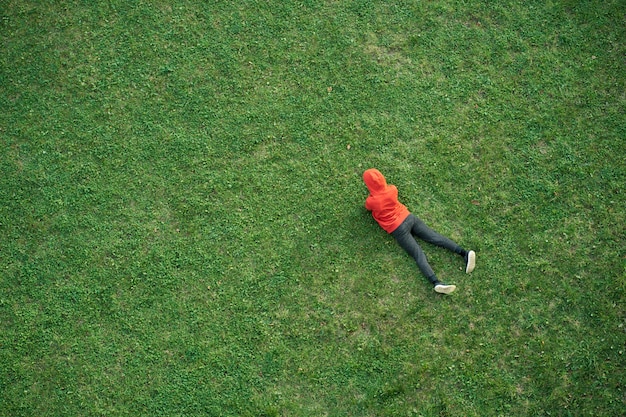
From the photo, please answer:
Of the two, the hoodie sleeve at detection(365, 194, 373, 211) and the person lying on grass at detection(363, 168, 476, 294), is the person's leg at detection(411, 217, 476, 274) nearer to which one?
the person lying on grass at detection(363, 168, 476, 294)

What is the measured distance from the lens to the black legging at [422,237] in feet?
25.2

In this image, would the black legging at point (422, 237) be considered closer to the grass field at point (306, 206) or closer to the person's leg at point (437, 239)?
the person's leg at point (437, 239)

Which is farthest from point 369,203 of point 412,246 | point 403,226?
point 412,246

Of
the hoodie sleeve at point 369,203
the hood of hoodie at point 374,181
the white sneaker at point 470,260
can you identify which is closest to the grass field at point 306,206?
the white sneaker at point 470,260

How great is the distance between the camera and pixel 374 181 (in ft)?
24.5

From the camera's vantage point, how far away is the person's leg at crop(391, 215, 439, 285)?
25.1 feet

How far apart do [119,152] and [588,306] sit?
23.7ft

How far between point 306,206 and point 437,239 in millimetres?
1960

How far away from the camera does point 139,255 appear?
8.02m

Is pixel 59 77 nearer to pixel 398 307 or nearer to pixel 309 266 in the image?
pixel 309 266

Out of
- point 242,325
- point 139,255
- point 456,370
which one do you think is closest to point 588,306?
point 456,370

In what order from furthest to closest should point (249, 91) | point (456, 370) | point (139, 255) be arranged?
point (249, 91) < point (139, 255) < point (456, 370)

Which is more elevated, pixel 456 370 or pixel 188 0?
pixel 188 0

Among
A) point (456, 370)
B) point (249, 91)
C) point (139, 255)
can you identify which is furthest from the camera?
point (249, 91)
